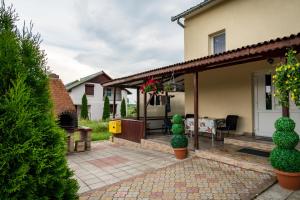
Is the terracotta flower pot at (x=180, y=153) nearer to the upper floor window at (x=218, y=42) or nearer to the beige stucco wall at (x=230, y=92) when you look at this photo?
the beige stucco wall at (x=230, y=92)

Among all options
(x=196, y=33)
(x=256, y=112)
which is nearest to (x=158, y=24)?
(x=196, y=33)

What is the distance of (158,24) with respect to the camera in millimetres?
13172

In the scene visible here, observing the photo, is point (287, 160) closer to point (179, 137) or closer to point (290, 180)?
point (290, 180)

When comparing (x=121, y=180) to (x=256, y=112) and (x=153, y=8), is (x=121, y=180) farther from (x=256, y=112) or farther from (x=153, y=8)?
(x=153, y=8)

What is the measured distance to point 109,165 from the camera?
6188 millimetres

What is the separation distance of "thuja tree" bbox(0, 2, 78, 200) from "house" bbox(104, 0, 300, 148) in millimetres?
4384

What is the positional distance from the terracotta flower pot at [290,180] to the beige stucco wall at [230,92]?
12.3 ft

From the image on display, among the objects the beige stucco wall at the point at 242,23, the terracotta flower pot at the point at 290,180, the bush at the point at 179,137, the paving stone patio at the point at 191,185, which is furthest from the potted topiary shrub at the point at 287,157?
the beige stucco wall at the point at 242,23

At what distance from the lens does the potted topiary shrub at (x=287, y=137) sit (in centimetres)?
349

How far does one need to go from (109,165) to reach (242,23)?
7.19 metres

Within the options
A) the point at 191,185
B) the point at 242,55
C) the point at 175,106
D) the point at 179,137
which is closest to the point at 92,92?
the point at 175,106

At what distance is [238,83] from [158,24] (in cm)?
737

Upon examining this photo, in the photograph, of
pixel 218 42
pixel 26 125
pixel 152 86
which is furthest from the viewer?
pixel 218 42

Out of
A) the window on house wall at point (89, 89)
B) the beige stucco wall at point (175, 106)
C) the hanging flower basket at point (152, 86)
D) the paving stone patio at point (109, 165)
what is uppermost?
the window on house wall at point (89, 89)
